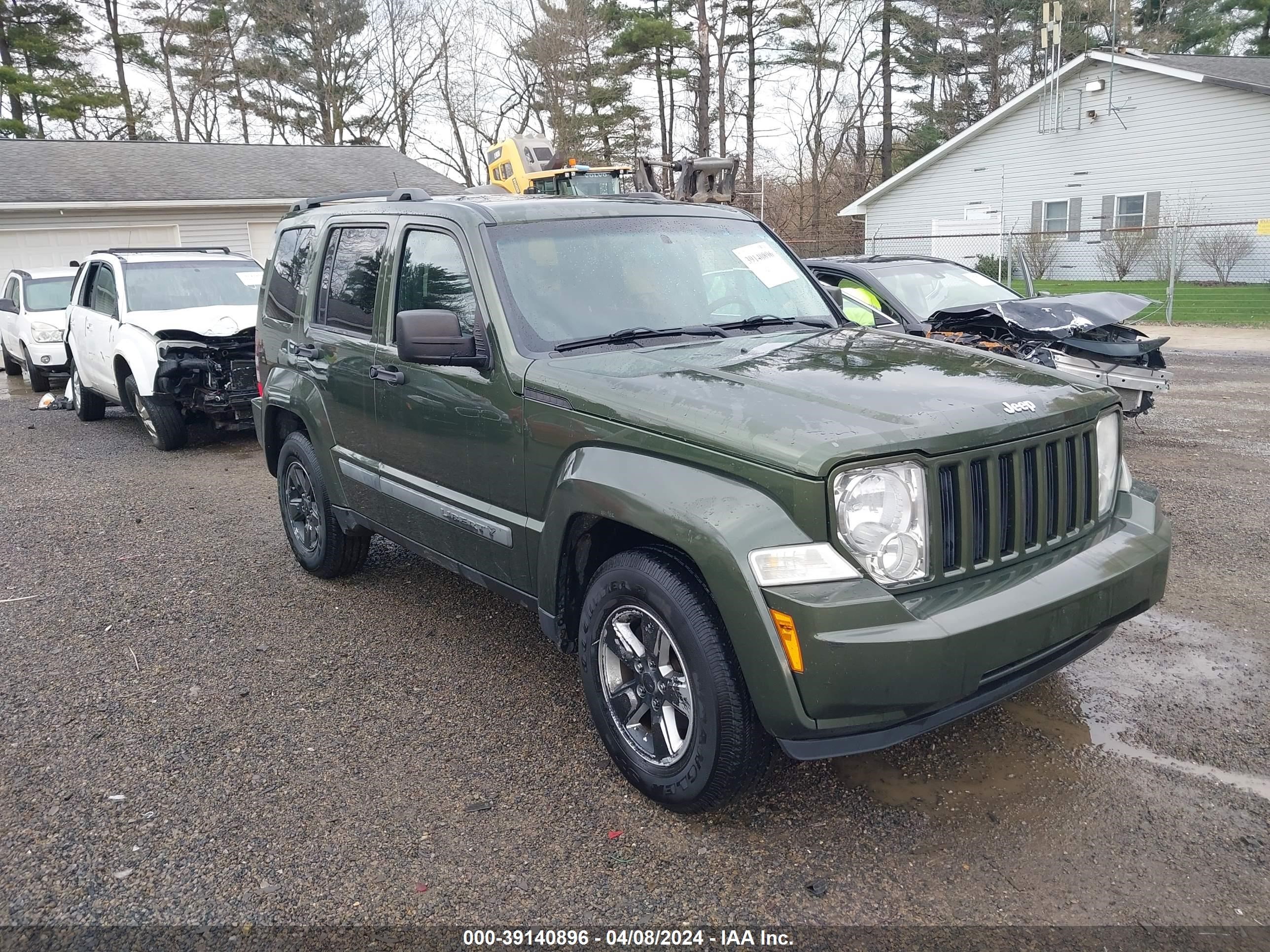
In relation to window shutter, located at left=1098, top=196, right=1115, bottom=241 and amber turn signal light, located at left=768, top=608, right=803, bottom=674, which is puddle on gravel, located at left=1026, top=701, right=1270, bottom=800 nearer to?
amber turn signal light, located at left=768, top=608, right=803, bottom=674

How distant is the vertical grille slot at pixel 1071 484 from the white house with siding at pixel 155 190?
61.2 feet

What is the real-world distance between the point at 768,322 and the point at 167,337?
7053 mm

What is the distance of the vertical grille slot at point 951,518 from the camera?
275 centimetres

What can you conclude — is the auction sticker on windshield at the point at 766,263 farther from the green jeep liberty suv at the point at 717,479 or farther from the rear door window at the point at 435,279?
the rear door window at the point at 435,279

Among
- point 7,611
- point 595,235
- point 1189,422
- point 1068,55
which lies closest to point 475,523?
point 595,235

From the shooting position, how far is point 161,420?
9.20 meters

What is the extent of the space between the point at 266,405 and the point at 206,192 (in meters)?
20.7

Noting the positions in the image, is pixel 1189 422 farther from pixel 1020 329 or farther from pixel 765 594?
pixel 765 594

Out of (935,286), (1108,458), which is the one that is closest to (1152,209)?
(935,286)

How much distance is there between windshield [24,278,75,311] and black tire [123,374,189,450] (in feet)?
19.3

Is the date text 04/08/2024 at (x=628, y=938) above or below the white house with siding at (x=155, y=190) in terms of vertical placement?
below

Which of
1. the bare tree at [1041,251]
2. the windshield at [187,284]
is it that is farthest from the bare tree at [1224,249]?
the windshield at [187,284]

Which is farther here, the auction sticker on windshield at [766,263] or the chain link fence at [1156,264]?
the chain link fence at [1156,264]

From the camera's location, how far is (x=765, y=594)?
262cm
